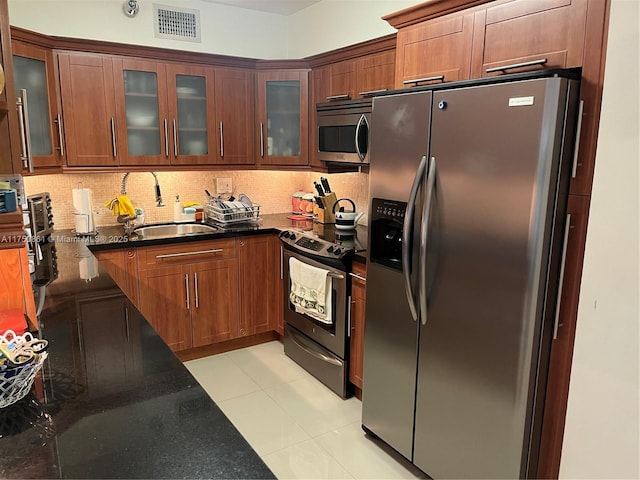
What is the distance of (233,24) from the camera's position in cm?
377

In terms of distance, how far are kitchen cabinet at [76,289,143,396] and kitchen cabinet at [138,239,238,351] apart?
4.01ft

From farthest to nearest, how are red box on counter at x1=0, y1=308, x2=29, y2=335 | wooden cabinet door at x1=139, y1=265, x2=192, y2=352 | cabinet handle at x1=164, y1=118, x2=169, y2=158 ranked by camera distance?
cabinet handle at x1=164, y1=118, x2=169, y2=158
wooden cabinet door at x1=139, y1=265, x2=192, y2=352
red box on counter at x1=0, y1=308, x2=29, y2=335

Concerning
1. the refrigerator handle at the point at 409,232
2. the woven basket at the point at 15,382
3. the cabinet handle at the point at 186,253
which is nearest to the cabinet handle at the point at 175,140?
the cabinet handle at the point at 186,253

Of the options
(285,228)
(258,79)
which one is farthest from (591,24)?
(258,79)

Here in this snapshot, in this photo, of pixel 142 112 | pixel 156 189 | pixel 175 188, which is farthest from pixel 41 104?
pixel 175 188

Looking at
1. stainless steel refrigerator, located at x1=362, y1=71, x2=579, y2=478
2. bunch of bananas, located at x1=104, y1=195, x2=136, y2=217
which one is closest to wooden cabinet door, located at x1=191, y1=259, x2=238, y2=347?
bunch of bananas, located at x1=104, y1=195, x2=136, y2=217

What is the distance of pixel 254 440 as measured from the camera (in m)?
2.55

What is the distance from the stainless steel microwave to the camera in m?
2.92

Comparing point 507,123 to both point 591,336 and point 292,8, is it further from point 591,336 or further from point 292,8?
point 292,8

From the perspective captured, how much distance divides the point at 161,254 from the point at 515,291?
7.58ft

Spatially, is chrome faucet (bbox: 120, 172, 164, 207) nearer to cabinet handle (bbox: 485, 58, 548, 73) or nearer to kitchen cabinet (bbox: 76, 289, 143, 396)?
kitchen cabinet (bbox: 76, 289, 143, 396)

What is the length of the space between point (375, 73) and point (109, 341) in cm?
225

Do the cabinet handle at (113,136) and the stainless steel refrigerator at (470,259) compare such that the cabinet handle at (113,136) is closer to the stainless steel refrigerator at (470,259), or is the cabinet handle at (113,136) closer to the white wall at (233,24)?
the white wall at (233,24)

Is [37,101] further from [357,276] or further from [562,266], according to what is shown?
[562,266]
